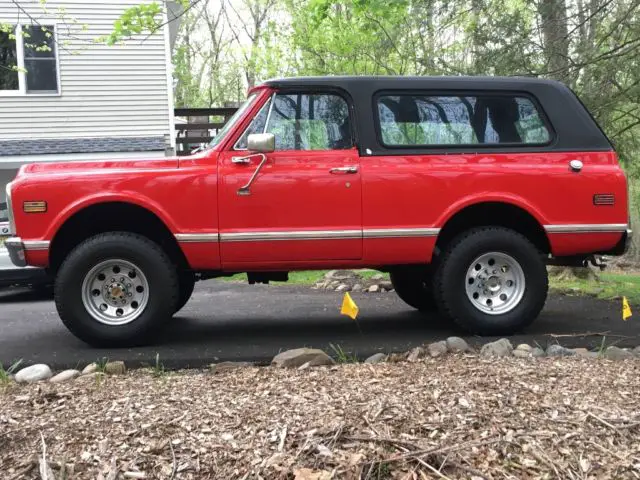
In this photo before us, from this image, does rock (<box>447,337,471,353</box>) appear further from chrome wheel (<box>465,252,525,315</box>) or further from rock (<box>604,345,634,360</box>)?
rock (<box>604,345,634,360</box>)

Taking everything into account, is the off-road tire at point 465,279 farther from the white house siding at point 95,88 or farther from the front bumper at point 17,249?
the white house siding at point 95,88

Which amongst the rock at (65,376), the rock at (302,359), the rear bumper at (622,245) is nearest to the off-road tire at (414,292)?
the rear bumper at (622,245)

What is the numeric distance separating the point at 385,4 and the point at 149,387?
18.4 ft

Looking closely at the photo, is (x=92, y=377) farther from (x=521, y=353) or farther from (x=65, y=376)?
(x=521, y=353)

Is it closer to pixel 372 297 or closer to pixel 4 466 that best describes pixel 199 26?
pixel 372 297

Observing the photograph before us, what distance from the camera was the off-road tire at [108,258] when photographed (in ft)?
15.1

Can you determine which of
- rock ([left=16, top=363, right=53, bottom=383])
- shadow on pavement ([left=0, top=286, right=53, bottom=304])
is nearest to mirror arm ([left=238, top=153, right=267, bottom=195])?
rock ([left=16, top=363, right=53, bottom=383])

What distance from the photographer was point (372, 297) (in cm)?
752

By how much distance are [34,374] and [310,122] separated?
273 cm

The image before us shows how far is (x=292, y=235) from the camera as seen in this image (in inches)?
190

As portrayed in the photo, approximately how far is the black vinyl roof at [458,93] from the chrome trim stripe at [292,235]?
0.67 m

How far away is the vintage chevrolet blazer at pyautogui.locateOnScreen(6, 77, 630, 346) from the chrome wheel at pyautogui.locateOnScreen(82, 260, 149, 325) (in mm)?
11

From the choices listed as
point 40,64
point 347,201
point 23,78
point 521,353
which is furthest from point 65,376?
point 40,64

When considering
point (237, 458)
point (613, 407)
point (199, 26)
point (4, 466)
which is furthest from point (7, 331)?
point (199, 26)
